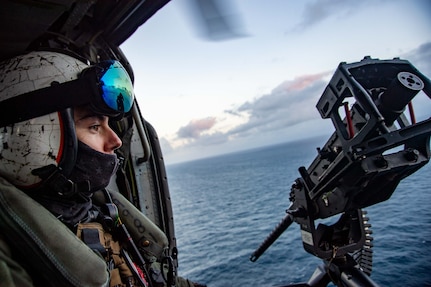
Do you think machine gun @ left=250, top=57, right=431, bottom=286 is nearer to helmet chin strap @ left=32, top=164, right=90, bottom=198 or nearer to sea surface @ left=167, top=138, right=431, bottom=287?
helmet chin strap @ left=32, top=164, right=90, bottom=198

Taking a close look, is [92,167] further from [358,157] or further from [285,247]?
[285,247]

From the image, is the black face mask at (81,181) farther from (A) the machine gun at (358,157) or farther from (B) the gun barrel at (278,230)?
(B) the gun barrel at (278,230)

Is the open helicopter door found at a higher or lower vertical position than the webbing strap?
higher

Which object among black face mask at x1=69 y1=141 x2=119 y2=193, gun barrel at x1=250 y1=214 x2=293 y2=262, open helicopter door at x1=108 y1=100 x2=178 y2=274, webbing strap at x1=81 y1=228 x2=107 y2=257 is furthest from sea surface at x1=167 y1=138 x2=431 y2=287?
black face mask at x1=69 y1=141 x2=119 y2=193

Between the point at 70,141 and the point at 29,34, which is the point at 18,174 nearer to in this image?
the point at 70,141

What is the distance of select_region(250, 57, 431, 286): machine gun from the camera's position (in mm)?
2021

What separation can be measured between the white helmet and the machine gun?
68.9 inches

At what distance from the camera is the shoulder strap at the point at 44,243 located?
1.10m

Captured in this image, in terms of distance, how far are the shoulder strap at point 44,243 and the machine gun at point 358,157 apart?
1.88 meters

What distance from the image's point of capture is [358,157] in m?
2.01

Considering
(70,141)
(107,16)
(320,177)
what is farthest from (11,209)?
(320,177)

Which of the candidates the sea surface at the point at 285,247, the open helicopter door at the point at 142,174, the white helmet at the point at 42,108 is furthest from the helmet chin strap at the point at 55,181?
the sea surface at the point at 285,247

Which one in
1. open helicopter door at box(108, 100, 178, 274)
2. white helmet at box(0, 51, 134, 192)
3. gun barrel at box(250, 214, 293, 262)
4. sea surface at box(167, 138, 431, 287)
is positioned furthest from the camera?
sea surface at box(167, 138, 431, 287)

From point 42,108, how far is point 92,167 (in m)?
0.38
